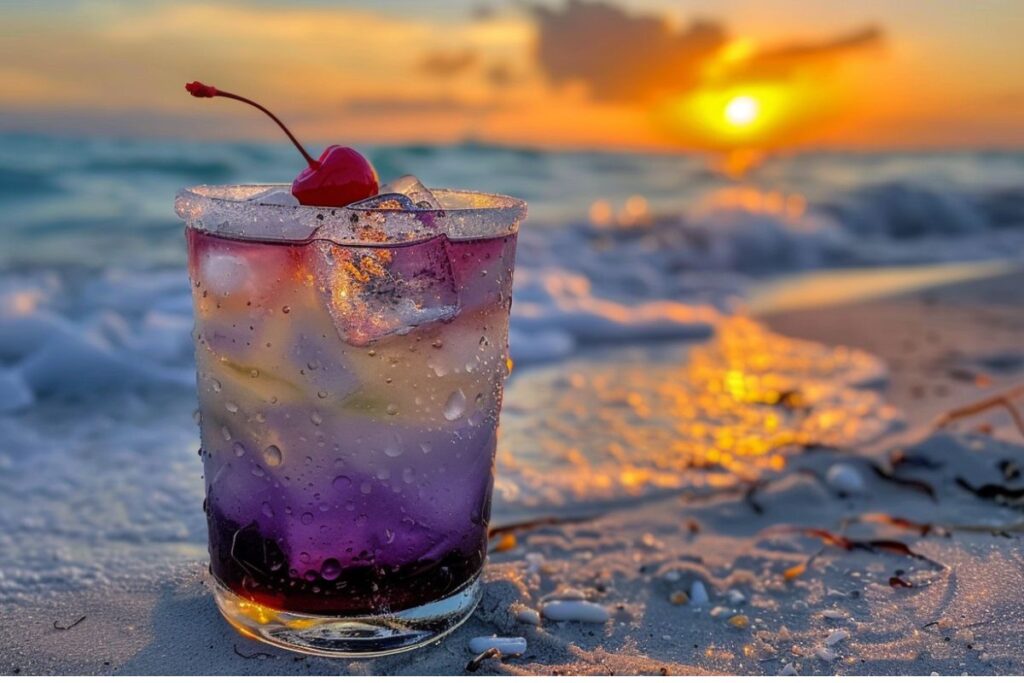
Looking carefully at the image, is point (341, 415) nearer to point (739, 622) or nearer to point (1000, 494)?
point (739, 622)

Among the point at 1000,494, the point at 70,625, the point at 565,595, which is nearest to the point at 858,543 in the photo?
the point at 1000,494

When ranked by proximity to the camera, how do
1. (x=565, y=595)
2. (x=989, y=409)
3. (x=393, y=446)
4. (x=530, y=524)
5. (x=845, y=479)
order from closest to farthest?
(x=393, y=446) → (x=565, y=595) → (x=530, y=524) → (x=845, y=479) → (x=989, y=409)

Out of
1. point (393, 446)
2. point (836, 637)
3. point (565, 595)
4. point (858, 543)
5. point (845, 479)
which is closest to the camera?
point (393, 446)

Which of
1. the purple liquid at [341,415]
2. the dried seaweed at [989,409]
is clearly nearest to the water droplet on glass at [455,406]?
the purple liquid at [341,415]

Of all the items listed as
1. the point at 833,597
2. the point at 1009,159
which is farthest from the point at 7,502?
the point at 1009,159

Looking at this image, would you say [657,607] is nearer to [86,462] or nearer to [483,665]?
[483,665]

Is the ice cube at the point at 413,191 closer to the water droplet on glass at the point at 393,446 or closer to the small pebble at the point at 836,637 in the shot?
the water droplet on glass at the point at 393,446
